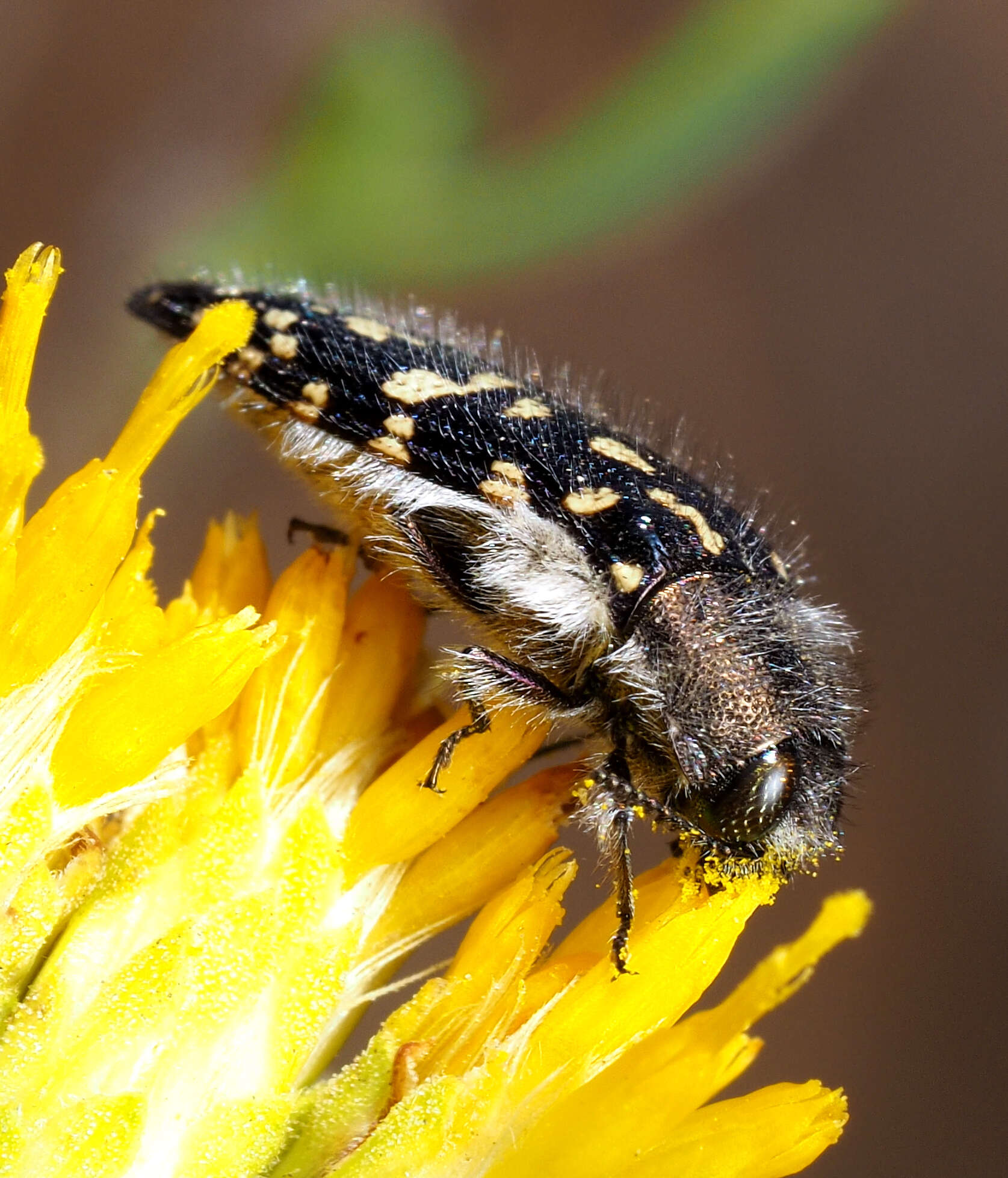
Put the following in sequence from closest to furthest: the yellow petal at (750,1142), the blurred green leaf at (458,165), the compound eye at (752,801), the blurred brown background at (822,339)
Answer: the yellow petal at (750,1142)
the compound eye at (752,801)
the blurred green leaf at (458,165)
the blurred brown background at (822,339)

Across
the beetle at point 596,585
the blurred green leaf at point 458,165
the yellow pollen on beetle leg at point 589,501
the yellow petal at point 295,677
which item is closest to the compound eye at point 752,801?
the beetle at point 596,585

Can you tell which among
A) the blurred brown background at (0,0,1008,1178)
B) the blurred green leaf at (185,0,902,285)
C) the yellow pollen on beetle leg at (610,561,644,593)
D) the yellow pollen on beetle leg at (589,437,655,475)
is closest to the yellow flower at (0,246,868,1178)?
the yellow pollen on beetle leg at (610,561,644,593)

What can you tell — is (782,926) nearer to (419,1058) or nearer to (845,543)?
(845,543)

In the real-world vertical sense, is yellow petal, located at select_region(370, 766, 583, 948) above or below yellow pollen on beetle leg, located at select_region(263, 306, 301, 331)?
below

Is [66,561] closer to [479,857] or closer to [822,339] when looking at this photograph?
[479,857]

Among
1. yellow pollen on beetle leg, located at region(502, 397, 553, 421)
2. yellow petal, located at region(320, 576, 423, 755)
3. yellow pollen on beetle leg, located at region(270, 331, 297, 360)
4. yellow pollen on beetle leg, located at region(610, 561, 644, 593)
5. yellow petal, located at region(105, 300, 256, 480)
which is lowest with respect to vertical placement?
yellow pollen on beetle leg, located at region(610, 561, 644, 593)

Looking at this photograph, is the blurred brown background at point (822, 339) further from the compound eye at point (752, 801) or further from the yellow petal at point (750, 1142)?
the yellow petal at point (750, 1142)

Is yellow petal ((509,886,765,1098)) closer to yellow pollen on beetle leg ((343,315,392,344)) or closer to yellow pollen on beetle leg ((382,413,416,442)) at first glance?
yellow pollen on beetle leg ((382,413,416,442))
